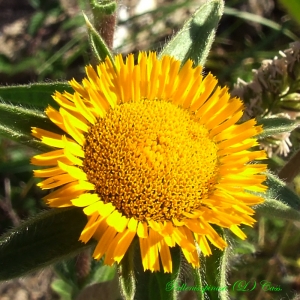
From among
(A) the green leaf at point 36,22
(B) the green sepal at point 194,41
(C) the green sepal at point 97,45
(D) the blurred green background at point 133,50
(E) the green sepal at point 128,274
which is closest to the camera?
(E) the green sepal at point 128,274

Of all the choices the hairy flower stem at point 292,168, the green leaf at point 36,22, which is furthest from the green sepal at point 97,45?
the green leaf at point 36,22

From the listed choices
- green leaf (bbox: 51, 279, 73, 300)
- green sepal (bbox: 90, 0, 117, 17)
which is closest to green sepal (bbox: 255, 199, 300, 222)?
green sepal (bbox: 90, 0, 117, 17)

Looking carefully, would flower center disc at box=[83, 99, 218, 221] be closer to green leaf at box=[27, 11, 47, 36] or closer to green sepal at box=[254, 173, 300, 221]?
green sepal at box=[254, 173, 300, 221]

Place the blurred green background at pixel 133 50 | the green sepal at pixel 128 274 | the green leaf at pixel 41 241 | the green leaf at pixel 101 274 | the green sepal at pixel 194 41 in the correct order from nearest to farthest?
the green sepal at pixel 128 274 < the green leaf at pixel 41 241 < the green sepal at pixel 194 41 < the green leaf at pixel 101 274 < the blurred green background at pixel 133 50

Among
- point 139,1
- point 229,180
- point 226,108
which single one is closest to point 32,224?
point 229,180

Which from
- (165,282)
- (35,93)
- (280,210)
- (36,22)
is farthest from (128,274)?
(36,22)

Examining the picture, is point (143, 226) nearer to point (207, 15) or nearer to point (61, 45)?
point (207, 15)

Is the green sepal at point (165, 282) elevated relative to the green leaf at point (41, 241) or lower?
lower

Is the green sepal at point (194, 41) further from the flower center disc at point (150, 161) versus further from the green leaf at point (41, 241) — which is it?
the green leaf at point (41, 241)
